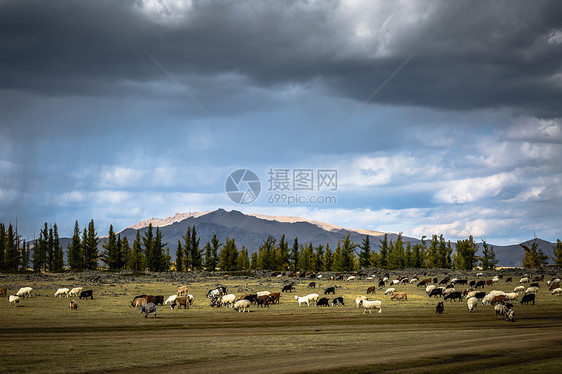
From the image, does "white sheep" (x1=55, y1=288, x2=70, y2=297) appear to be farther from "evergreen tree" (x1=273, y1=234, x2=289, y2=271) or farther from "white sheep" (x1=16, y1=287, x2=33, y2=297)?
"evergreen tree" (x1=273, y1=234, x2=289, y2=271)

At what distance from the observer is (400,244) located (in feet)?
582

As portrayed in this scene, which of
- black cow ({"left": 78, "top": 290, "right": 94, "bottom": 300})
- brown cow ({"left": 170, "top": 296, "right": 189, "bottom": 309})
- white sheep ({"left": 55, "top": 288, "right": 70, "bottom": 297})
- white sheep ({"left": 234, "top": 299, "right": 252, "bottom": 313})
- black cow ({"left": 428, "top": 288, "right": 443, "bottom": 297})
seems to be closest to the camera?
white sheep ({"left": 234, "top": 299, "right": 252, "bottom": 313})

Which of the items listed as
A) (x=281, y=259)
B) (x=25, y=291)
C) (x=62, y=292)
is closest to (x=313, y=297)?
(x=62, y=292)

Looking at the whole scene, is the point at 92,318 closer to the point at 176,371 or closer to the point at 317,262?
the point at 176,371

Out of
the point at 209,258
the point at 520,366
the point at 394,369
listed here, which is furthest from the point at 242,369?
the point at 209,258

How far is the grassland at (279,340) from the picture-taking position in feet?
68.4

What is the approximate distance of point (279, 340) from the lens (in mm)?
27891

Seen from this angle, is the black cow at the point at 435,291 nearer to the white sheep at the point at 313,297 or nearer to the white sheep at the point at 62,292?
the white sheep at the point at 313,297

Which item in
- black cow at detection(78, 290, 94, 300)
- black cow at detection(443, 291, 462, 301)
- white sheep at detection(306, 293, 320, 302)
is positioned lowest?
black cow at detection(443, 291, 462, 301)

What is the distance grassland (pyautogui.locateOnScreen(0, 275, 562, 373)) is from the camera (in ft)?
68.4

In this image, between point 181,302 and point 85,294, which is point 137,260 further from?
point 181,302

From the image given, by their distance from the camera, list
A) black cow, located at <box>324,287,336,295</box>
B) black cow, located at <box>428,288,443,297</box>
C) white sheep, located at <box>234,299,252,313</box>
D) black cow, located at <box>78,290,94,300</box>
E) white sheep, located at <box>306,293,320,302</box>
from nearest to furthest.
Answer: white sheep, located at <box>234,299,252,313</box> → white sheep, located at <box>306,293,320,302</box> → black cow, located at <box>78,290,94,300</box> → black cow, located at <box>428,288,443,297</box> → black cow, located at <box>324,287,336,295</box>

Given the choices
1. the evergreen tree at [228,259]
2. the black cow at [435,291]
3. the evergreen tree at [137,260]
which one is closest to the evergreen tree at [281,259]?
the evergreen tree at [228,259]

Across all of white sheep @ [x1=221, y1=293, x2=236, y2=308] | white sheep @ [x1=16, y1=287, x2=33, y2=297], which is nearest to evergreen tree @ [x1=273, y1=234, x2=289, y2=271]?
white sheep @ [x1=16, y1=287, x2=33, y2=297]
